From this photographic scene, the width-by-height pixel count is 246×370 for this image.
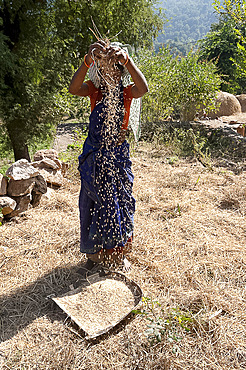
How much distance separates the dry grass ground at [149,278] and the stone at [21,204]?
0.28 feet

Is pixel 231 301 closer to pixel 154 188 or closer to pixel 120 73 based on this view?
pixel 120 73

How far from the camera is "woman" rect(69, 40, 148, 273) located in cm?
200

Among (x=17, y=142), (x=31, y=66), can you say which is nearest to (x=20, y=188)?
(x=17, y=142)

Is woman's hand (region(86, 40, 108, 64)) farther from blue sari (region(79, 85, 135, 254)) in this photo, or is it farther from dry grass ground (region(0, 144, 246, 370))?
dry grass ground (region(0, 144, 246, 370))

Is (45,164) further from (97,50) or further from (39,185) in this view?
(97,50)

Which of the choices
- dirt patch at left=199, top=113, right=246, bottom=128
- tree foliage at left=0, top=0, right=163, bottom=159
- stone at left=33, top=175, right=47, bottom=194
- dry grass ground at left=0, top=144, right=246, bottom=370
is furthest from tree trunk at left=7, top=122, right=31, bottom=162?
dirt patch at left=199, top=113, right=246, bottom=128

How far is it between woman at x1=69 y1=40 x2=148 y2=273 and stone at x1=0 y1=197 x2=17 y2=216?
1.22 m

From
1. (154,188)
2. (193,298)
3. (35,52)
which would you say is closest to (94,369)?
(193,298)

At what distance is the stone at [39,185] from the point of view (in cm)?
338

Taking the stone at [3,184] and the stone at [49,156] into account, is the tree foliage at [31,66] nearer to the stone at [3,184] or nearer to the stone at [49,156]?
the stone at [49,156]

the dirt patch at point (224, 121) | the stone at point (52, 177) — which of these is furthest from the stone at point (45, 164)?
the dirt patch at point (224, 121)

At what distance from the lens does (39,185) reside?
3.39m

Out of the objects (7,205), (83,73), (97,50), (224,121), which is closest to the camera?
(97,50)

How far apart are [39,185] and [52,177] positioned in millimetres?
467
